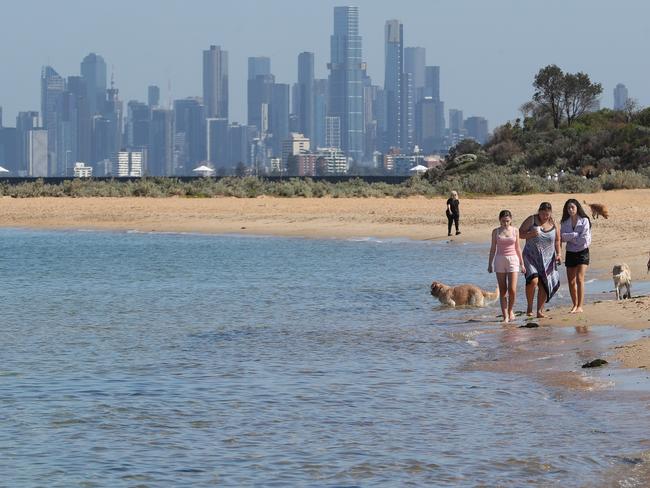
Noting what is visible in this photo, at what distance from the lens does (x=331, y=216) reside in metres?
38.4

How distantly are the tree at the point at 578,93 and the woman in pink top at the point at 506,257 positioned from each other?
2544 inches

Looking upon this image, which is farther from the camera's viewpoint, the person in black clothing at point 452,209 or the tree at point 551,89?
the tree at point 551,89

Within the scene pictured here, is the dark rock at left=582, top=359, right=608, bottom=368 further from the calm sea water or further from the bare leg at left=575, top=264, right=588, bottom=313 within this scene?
the bare leg at left=575, top=264, right=588, bottom=313

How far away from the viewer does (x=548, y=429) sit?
365 inches

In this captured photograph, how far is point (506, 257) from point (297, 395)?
485 cm

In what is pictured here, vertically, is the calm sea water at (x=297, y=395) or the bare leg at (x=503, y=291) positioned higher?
the bare leg at (x=503, y=291)

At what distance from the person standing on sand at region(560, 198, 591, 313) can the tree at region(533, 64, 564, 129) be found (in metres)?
63.7

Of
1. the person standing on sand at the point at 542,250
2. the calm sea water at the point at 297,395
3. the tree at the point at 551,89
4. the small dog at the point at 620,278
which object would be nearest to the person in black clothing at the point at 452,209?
the calm sea water at the point at 297,395

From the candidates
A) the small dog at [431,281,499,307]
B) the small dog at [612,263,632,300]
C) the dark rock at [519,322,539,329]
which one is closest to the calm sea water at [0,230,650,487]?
the dark rock at [519,322,539,329]

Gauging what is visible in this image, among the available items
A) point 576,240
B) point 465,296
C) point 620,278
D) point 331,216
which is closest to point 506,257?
point 576,240

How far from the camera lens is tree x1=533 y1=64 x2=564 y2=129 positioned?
78500 mm

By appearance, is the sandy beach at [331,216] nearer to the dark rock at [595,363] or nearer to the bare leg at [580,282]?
the bare leg at [580,282]

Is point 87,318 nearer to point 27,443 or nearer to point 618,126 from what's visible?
point 27,443

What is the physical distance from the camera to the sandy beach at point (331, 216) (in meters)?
29.8
